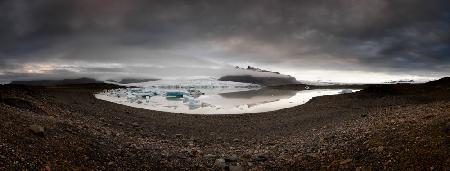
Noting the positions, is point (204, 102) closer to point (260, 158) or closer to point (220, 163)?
point (260, 158)

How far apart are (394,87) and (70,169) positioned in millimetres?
28947

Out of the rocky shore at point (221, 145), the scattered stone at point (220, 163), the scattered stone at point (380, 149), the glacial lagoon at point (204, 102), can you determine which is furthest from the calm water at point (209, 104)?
the scattered stone at point (380, 149)

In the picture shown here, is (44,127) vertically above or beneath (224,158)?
above

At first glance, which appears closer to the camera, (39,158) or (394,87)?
(39,158)

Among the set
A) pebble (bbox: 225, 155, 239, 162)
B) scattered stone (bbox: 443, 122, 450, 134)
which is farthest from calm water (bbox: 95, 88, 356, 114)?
scattered stone (bbox: 443, 122, 450, 134)

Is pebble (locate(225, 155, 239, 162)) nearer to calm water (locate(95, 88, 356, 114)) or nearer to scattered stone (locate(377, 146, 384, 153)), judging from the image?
scattered stone (locate(377, 146, 384, 153))

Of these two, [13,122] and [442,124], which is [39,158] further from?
[442,124]

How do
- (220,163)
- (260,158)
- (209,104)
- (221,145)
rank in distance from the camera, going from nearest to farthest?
(220,163) → (260,158) → (221,145) → (209,104)

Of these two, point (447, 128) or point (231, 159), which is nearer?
point (447, 128)

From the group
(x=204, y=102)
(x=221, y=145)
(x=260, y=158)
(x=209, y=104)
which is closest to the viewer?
A: (x=260, y=158)

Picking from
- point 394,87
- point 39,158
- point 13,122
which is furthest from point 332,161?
point 394,87

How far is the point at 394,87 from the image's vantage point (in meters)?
32.7

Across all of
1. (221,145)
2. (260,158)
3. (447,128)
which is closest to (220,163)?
(260,158)

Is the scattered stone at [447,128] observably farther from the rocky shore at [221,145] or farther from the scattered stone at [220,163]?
the scattered stone at [220,163]
